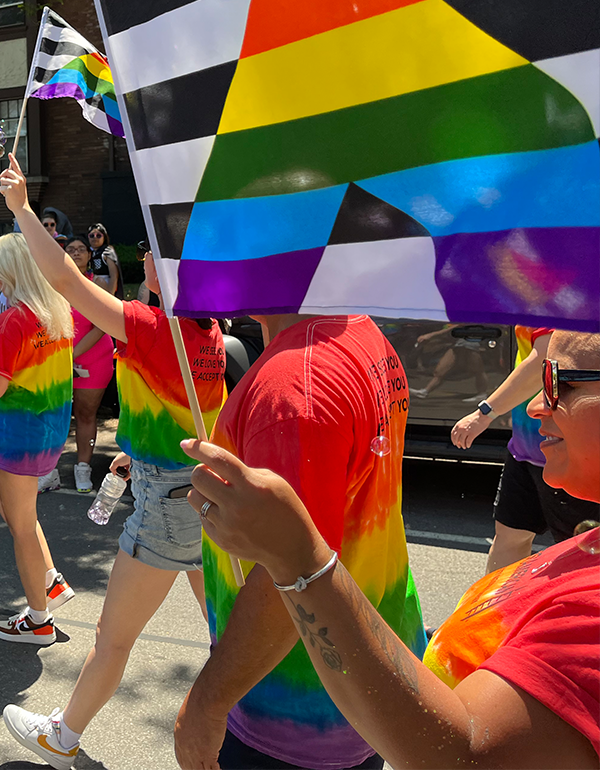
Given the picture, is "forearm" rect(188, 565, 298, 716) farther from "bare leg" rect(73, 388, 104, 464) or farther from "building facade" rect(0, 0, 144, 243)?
"building facade" rect(0, 0, 144, 243)

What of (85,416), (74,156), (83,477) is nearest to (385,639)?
(83,477)

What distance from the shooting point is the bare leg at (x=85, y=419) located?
7113mm

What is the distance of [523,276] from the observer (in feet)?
3.99

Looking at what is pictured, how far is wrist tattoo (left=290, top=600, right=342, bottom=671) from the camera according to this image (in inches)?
42.4

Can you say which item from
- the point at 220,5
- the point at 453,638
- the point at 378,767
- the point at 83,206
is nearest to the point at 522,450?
the point at 378,767

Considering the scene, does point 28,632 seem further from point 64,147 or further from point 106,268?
point 64,147

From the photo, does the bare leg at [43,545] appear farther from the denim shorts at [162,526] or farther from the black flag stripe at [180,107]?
the black flag stripe at [180,107]

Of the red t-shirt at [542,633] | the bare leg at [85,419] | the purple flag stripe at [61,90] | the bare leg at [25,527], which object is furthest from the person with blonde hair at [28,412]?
the bare leg at [85,419]

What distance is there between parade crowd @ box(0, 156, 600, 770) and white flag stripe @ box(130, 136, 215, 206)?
1.16ft

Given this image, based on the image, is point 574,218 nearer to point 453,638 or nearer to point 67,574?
point 453,638

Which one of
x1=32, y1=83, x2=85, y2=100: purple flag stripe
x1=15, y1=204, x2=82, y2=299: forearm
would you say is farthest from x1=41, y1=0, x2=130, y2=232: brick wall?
x1=15, y1=204, x2=82, y2=299: forearm

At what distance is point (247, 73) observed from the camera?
1446 mm

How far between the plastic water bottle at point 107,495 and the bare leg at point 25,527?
0.98 ft

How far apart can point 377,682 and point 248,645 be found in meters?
0.39
